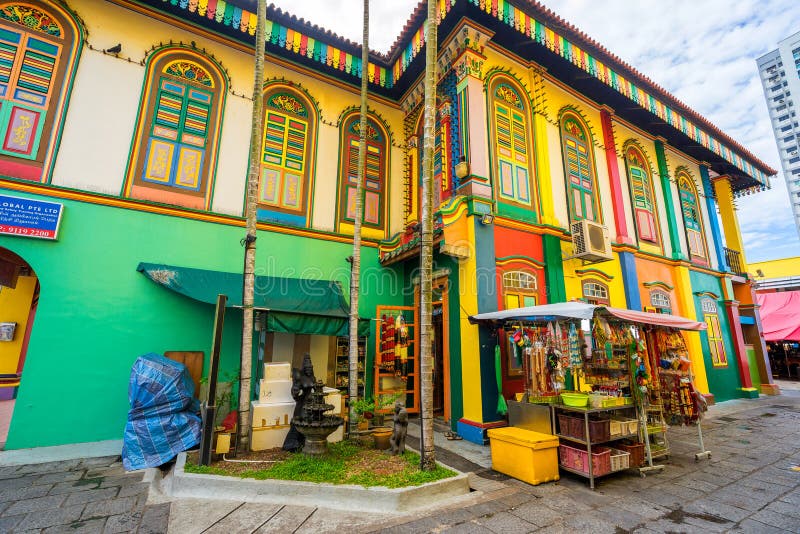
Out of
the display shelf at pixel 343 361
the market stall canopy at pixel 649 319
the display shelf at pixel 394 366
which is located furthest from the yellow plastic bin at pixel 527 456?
the display shelf at pixel 343 361

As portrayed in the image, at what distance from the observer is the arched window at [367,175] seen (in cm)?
949

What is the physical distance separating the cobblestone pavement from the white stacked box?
60.0 inches

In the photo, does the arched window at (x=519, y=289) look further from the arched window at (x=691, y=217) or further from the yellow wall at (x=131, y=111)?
the arched window at (x=691, y=217)

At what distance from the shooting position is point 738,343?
492 inches

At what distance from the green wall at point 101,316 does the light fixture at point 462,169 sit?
5.17 meters

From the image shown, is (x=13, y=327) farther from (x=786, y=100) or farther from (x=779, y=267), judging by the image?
(x=786, y=100)

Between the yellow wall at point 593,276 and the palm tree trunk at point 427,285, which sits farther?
the yellow wall at point 593,276

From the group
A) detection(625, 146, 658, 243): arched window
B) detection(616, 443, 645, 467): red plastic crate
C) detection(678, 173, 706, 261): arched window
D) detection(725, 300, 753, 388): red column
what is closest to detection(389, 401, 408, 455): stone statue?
detection(616, 443, 645, 467): red plastic crate

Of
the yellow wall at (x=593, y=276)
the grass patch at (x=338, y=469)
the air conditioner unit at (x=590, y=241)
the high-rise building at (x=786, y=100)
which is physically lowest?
the grass patch at (x=338, y=469)

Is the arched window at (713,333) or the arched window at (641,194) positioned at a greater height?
the arched window at (641,194)

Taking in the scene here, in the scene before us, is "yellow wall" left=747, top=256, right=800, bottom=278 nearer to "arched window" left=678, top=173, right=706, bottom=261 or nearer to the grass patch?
"arched window" left=678, top=173, right=706, bottom=261

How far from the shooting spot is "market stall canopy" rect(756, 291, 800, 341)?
15.2 meters

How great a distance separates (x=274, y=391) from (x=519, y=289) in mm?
5455

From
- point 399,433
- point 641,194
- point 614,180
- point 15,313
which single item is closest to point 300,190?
point 399,433
